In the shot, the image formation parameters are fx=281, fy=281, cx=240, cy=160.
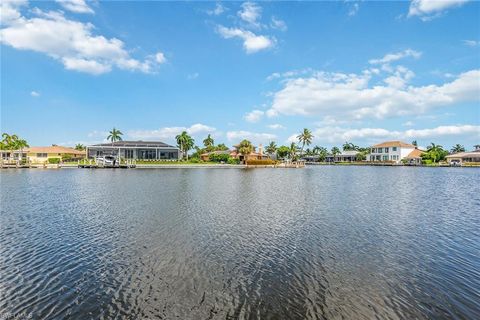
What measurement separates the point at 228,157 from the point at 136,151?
3516 centimetres

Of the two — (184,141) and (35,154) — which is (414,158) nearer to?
(184,141)

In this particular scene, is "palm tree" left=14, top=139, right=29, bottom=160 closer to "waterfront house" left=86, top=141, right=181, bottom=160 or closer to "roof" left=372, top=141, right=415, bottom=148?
"waterfront house" left=86, top=141, right=181, bottom=160

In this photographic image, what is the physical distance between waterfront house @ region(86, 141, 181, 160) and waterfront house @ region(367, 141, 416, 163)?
335 feet

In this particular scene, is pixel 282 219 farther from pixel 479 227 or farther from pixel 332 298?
pixel 479 227

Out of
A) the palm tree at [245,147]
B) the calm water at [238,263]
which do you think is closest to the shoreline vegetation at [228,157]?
the palm tree at [245,147]

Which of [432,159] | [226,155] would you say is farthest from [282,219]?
[432,159]

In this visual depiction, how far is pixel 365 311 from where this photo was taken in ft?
29.1

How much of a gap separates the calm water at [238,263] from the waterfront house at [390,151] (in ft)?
408

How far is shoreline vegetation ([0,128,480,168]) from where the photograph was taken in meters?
94.6

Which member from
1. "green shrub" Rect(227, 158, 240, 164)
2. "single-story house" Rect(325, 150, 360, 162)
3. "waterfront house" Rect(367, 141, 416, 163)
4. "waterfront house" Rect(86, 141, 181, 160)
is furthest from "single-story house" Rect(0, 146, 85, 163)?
"waterfront house" Rect(367, 141, 416, 163)

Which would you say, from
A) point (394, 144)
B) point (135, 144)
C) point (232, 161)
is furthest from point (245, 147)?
point (394, 144)

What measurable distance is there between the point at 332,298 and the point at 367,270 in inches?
129

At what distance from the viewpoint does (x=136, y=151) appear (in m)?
107

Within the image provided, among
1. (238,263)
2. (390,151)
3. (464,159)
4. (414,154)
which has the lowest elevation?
(238,263)
